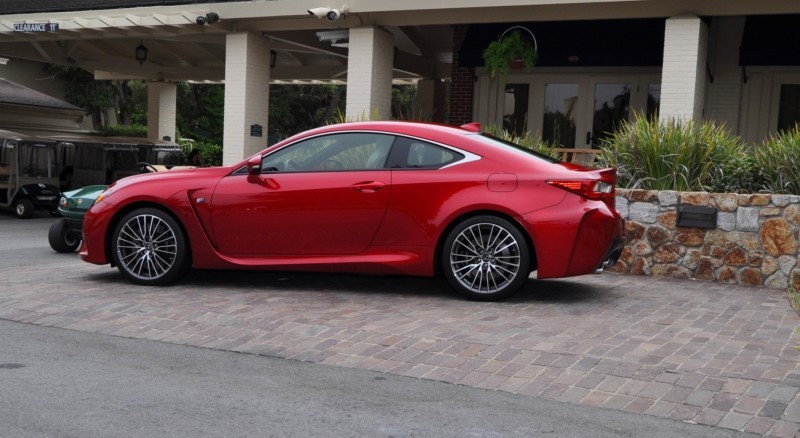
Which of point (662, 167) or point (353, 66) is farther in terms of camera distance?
point (353, 66)

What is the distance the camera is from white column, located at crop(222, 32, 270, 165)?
16297 millimetres

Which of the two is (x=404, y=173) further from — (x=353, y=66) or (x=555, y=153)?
(x=353, y=66)

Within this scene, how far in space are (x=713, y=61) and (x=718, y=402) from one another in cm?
1320

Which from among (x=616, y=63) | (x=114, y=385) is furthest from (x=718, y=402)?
(x=616, y=63)

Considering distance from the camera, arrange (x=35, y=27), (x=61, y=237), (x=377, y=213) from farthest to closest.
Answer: (x=35, y=27) → (x=61, y=237) → (x=377, y=213)

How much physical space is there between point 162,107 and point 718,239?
25218 millimetres

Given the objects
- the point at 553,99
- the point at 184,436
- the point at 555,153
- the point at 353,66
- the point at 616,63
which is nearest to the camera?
the point at 184,436

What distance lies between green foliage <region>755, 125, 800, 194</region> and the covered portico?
3.65 meters

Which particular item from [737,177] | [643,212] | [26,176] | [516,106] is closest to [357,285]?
[643,212]

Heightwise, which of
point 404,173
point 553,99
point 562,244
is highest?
point 553,99

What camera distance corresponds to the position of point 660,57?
16.3 metres

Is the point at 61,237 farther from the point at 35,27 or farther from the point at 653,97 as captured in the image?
the point at 653,97

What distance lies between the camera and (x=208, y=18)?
617 inches

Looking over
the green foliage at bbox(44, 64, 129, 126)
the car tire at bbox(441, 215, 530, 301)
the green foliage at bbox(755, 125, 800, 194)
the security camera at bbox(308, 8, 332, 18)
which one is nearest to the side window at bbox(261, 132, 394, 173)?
the car tire at bbox(441, 215, 530, 301)
